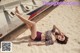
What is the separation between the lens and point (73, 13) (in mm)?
3750

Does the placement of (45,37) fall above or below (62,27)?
below

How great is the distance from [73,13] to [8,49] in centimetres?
203

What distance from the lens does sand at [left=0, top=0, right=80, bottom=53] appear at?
90.5 inches

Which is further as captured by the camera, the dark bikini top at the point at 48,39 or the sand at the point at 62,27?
the dark bikini top at the point at 48,39

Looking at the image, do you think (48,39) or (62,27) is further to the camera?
(62,27)

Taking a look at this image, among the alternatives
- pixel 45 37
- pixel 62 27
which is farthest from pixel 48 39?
pixel 62 27

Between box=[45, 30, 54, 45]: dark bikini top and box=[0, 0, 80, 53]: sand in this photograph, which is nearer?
box=[0, 0, 80, 53]: sand

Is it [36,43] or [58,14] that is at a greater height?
[58,14]

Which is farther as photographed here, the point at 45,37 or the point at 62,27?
the point at 62,27

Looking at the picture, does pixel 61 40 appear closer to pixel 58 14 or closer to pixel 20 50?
pixel 20 50

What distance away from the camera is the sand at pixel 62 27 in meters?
2.30

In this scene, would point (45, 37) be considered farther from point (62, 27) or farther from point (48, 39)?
point (62, 27)

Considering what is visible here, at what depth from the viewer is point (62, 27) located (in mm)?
2975

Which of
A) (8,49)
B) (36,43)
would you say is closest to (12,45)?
(8,49)
